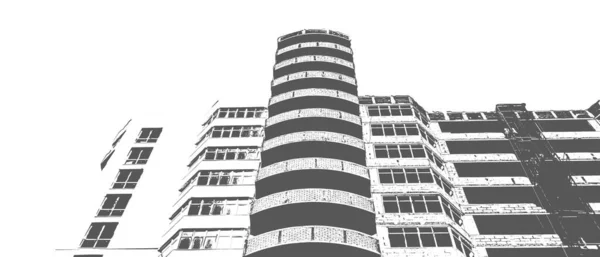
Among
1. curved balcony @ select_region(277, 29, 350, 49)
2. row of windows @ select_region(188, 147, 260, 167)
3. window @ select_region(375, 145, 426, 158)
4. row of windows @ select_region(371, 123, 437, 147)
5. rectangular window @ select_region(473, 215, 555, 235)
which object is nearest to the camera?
rectangular window @ select_region(473, 215, 555, 235)

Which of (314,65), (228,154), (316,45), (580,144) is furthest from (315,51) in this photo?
(580,144)

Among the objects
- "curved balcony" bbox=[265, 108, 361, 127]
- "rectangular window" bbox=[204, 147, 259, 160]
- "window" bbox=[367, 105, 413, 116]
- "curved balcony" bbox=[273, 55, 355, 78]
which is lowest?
"rectangular window" bbox=[204, 147, 259, 160]

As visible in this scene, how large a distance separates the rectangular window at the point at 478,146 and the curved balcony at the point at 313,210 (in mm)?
12310

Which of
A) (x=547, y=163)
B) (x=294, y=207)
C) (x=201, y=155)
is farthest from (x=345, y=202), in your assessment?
(x=547, y=163)

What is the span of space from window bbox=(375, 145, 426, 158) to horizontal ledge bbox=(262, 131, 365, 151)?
157cm

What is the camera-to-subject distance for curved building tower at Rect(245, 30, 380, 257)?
24391mm

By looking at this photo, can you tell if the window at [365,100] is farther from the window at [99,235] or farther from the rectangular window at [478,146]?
the window at [99,235]

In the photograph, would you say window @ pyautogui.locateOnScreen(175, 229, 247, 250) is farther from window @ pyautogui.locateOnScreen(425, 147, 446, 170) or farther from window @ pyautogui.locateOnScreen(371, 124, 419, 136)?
window @ pyautogui.locateOnScreen(425, 147, 446, 170)

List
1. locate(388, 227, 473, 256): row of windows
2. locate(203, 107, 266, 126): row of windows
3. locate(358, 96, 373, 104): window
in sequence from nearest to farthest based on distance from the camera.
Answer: locate(388, 227, 473, 256): row of windows, locate(203, 107, 266, 126): row of windows, locate(358, 96, 373, 104): window

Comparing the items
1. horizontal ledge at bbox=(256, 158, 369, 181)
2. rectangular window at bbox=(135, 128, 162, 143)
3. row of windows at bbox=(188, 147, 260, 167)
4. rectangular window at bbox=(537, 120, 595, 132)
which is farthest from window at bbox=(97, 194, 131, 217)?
rectangular window at bbox=(537, 120, 595, 132)

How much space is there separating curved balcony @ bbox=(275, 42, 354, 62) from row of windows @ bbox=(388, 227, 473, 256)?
24624 mm

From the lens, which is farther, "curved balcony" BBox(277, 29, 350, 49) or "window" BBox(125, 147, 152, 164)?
"curved balcony" BBox(277, 29, 350, 49)

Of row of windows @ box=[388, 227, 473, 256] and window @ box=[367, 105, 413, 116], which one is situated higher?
window @ box=[367, 105, 413, 116]

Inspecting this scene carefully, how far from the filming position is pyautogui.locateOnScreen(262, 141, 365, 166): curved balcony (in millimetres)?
31844
